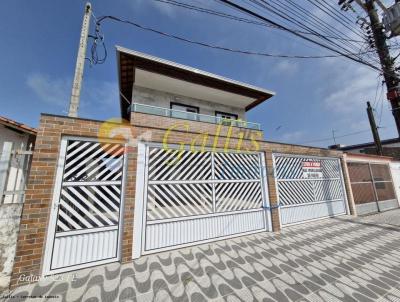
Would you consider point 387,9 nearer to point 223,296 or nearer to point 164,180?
point 164,180

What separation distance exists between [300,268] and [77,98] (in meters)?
6.40

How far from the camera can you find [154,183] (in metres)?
4.33

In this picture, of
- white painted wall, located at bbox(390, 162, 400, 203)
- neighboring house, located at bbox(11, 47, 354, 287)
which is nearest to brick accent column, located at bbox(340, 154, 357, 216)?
neighboring house, located at bbox(11, 47, 354, 287)

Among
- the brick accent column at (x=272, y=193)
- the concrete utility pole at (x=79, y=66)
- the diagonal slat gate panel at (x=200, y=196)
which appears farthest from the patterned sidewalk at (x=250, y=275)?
the concrete utility pole at (x=79, y=66)

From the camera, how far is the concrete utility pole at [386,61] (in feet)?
26.5

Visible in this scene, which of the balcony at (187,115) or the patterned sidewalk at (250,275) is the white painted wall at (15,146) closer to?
the patterned sidewalk at (250,275)

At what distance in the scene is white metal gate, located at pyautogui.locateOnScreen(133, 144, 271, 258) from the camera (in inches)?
163

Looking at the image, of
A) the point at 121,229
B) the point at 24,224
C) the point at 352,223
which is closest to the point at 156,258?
the point at 121,229

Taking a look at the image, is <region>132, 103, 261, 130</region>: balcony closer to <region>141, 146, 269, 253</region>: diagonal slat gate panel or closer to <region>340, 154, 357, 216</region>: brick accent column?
<region>141, 146, 269, 253</region>: diagonal slat gate panel

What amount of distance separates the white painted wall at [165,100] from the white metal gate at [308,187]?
17.2 ft

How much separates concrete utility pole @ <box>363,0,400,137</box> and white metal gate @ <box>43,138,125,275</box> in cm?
1175

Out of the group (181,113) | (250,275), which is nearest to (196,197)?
(250,275)

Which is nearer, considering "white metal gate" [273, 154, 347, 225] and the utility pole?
"white metal gate" [273, 154, 347, 225]

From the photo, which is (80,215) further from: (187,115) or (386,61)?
(386,61)
